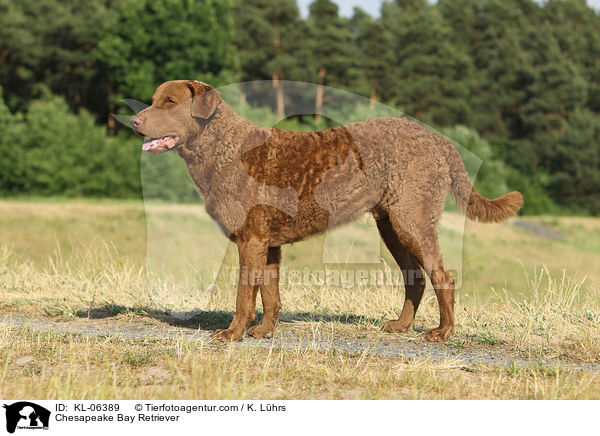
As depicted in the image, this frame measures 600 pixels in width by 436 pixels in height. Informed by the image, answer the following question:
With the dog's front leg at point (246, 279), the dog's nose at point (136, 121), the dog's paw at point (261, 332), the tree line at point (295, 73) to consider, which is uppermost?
the tree line at point (295, 73)

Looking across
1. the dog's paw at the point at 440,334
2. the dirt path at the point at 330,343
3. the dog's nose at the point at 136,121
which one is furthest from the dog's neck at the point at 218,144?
the dog's paw at the point at 440,334

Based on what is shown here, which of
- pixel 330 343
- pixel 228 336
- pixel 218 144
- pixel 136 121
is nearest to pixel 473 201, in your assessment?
pixel 330 343

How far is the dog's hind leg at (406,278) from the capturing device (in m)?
5.70

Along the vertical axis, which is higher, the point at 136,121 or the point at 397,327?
the point at 136,121

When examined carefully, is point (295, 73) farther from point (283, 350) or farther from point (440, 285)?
point (283, 350)

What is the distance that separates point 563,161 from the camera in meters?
38.8

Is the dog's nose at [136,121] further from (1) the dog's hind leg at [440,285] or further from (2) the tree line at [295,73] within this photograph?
(2) the tree line at [295,73]

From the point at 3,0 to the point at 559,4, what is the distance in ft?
135

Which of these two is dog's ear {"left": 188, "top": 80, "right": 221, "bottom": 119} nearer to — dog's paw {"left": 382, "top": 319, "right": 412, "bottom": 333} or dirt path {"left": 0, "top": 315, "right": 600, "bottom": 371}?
dirt path {"left": 0, "top": 315, "right": 600, "bottom": 371}

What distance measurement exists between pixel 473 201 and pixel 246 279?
2.24 metres

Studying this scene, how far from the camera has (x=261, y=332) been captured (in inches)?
210

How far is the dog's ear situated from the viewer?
507 centimetres
